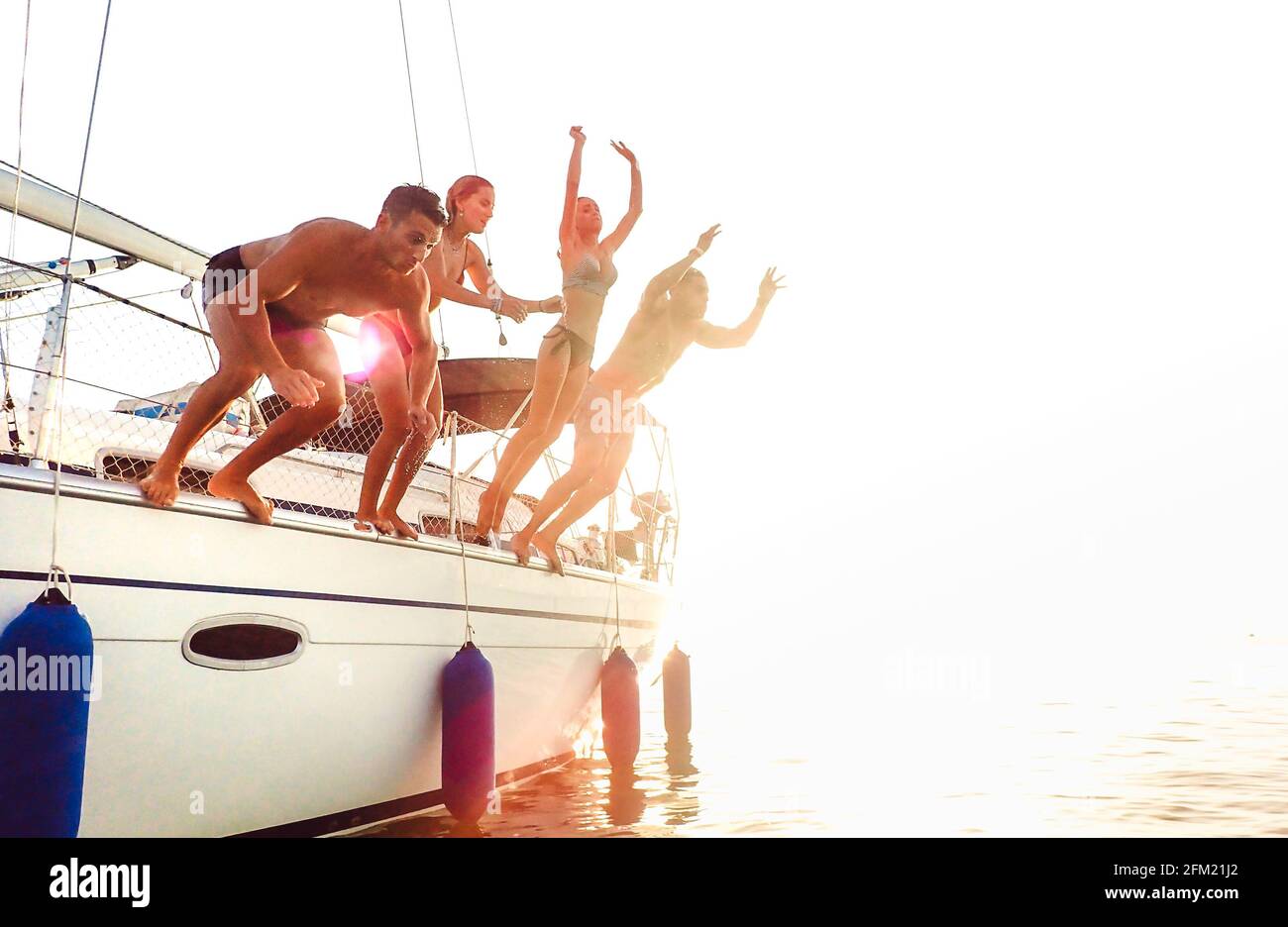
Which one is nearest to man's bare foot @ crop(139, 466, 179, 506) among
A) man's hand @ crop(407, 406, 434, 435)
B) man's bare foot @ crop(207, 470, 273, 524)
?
man's bare foot @ crop(207, 470, 273, 524)

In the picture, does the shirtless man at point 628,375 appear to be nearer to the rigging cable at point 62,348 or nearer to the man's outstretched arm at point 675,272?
the man's outstretched arm at point 675,272

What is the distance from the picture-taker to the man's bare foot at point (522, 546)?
557cm

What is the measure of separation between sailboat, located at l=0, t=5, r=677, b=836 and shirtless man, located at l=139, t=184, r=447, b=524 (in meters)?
0.25

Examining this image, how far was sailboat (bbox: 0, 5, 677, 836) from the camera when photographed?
3193 mm

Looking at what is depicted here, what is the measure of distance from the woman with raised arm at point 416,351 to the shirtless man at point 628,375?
1.03 metres

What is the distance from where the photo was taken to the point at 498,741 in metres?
5.58

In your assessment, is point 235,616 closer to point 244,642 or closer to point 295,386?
point 244,642

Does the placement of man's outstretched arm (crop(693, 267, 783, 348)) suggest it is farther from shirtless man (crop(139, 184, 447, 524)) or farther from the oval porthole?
the oval porthole

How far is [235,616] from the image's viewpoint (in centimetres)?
367

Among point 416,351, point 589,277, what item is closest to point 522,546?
point 589,277
